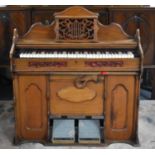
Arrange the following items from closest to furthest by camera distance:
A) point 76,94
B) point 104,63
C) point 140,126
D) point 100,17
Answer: point 104,63
point 76,94
point 140,126
point 100,17

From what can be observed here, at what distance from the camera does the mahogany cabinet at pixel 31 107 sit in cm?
244

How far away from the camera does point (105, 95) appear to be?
2463 millimetres

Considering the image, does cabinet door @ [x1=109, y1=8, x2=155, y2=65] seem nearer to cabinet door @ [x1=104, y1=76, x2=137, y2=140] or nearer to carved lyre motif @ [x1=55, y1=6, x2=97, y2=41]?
carved lyre motif @ [x1=55, y1=6, x2=97, y2=41]

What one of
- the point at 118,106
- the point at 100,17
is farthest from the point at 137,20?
the point at 118,106

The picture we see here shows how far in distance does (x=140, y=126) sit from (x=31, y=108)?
39.3 inches

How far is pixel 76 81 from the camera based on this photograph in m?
2.42

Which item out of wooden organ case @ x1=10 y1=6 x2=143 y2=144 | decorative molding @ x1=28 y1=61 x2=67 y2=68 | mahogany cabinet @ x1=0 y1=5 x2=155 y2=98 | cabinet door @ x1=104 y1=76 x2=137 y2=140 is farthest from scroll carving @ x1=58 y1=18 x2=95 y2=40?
mahogany cabinet @ x1=0 y1=5 x2=155 y2=98

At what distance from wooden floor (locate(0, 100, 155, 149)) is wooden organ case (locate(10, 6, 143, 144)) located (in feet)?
0.25

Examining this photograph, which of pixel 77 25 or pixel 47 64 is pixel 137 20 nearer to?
pixel 77 25

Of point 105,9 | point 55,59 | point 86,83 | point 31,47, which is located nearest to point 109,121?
point 86,83

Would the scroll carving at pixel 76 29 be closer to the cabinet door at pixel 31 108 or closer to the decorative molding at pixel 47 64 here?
the decorative molding at pixel 47 64

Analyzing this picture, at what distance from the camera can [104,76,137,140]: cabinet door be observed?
2.44m

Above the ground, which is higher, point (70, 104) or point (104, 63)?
point (104, 63)

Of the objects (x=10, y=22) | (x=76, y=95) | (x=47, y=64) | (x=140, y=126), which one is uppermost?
(x=10, y=22)
